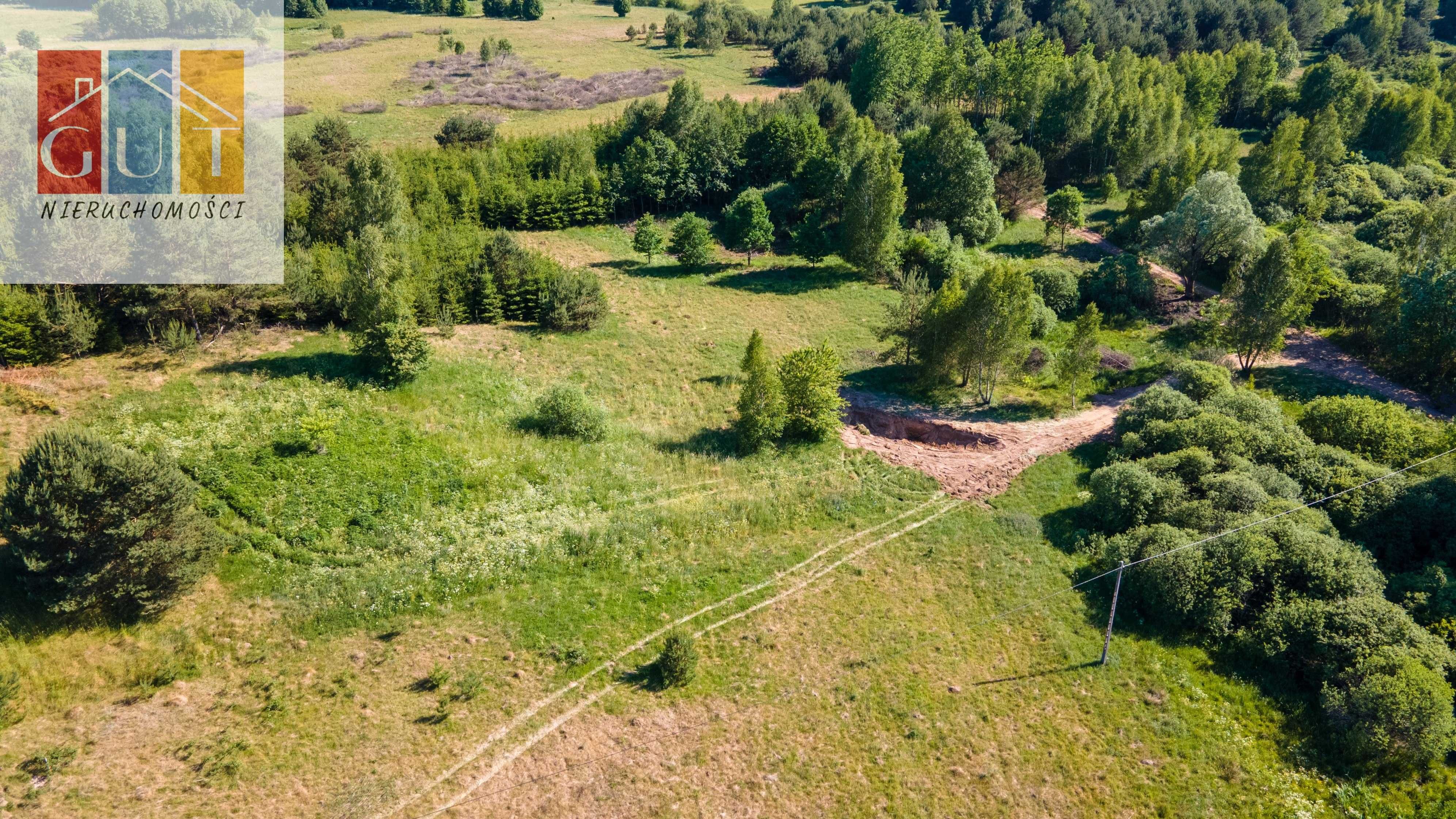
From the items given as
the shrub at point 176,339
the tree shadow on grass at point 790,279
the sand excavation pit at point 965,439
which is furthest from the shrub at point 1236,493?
the shrub at point 176,339

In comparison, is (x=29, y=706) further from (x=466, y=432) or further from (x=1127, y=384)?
(x=1127, y=384)

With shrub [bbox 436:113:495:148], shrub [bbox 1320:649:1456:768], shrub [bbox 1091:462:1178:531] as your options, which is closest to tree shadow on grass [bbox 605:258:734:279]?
shrub [bbox 436:113:495:148]

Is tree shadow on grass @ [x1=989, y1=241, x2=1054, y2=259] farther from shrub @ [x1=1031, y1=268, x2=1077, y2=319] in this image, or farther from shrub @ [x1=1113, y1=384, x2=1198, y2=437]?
shrub @ [x1=1113, y1=384, x2=1198, y2=437]

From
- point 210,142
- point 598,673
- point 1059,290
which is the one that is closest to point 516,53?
point 210,142

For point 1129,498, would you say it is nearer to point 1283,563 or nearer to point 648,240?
point 1283,563

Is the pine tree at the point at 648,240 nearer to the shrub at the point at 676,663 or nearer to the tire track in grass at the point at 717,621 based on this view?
the tire track in grass at the point at 717,621

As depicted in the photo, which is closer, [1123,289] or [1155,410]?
[1155,410]
